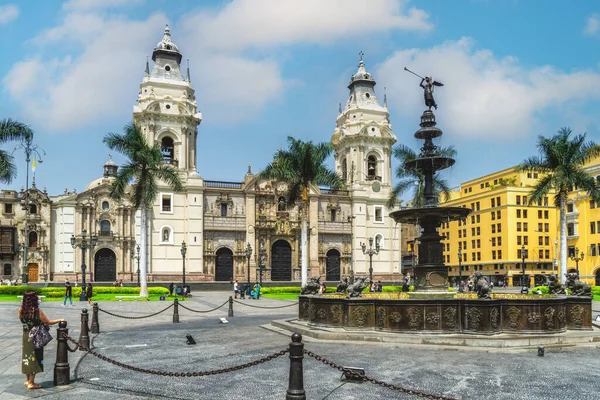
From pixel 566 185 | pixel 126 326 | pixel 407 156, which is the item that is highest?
pixel 407 156

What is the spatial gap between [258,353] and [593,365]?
7277 millimetres

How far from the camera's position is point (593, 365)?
39.1 feet

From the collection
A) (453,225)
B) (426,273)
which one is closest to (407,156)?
(426,273)

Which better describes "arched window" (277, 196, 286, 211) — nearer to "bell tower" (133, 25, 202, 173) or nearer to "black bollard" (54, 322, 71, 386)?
"bell tower" (133, 25, 202, 173)

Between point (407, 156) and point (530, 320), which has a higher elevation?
point (407, 156)

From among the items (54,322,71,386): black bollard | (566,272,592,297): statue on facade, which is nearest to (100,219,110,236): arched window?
(566,272,592,297): statue on facade

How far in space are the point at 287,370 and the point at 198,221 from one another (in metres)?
46.6

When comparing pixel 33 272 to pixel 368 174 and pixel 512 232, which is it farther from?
pixel 512 232

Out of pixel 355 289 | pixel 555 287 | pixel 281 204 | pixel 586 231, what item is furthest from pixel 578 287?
pixel 586 231

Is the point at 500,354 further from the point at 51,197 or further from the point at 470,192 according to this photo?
the point at 470,192

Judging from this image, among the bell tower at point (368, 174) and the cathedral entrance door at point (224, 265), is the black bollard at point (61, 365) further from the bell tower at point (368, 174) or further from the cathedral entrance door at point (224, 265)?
the bell tower at point (368, 174)

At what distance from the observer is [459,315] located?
587 inches

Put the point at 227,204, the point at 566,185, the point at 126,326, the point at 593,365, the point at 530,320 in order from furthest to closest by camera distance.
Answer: the point at 227,204 < the point at 566,185 < the point at 126,326 < the point at 530,320 < the point at 593,365

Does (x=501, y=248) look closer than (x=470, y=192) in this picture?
Yes
